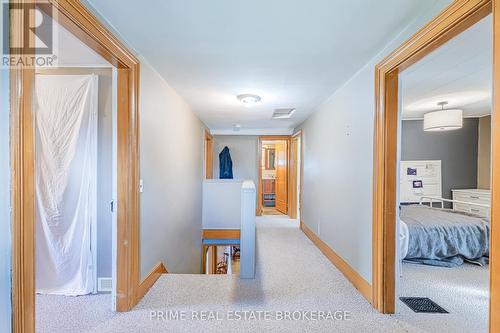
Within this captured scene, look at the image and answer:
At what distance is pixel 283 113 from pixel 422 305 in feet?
9.76

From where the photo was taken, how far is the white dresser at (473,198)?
4.52 m

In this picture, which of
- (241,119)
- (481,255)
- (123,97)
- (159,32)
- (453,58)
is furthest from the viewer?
(241,119)

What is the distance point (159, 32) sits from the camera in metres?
1.68

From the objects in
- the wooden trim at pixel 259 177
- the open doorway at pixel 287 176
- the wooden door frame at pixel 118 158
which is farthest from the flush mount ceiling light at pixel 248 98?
the wooden trim at pixel 259 177

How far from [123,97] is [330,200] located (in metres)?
2.48

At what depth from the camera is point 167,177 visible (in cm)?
283

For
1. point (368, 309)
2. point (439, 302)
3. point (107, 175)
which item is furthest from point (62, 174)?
point (439, 302)

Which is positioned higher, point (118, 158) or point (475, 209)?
point (118, 158)

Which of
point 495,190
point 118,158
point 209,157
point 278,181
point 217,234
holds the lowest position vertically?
point 217,234

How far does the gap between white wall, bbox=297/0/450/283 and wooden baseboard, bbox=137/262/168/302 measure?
1.88 metres

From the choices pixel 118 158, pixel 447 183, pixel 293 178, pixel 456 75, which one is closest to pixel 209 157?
pixel 293 178

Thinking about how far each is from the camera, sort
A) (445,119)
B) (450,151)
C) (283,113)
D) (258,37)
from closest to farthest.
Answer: (258,37)
(445,119)
(283,113)
(450,151)

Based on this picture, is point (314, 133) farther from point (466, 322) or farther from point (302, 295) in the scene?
point (466, 322)

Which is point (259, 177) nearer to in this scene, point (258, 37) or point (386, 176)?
point (386, 176)
